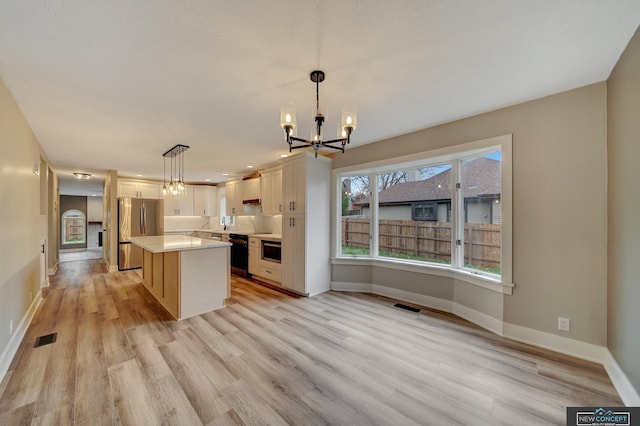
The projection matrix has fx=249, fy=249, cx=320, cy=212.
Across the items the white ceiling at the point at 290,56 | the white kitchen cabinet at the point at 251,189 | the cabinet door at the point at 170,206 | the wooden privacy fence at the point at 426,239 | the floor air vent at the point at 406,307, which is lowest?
the floor air vent at the point at 406,307

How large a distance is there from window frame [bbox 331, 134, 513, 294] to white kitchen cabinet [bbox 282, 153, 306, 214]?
2.08 feet

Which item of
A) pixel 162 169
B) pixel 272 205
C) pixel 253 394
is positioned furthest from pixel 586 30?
pixel 162 169

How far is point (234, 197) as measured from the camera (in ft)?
21.5

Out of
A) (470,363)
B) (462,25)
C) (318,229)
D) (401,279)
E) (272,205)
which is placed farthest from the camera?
(272,205)


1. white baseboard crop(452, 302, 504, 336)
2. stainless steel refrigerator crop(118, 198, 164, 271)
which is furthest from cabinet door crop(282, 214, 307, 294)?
stainless steel refrigerator crop(118, 198, 164, 271)

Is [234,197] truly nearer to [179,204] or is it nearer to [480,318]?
[179,204]

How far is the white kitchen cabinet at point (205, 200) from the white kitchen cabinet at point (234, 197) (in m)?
1.31

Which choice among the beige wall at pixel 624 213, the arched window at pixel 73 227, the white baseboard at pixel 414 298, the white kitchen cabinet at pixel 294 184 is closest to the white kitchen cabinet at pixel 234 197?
the white kitchen cabinet at pixel 294 184

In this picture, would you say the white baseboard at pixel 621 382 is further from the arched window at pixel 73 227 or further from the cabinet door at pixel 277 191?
the arched window at pixel 73 227

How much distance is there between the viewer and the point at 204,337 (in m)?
2.70

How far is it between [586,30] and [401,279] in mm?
3156

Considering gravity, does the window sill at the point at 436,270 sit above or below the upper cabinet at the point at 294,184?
below

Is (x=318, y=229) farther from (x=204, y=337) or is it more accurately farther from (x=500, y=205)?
(x=500, y=205)

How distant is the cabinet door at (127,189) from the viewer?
6426 mm
